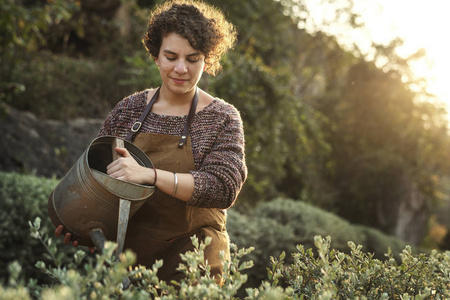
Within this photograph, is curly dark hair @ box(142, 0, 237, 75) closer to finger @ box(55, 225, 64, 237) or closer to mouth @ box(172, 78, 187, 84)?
mouth @ box(172, 78, 187, 84)

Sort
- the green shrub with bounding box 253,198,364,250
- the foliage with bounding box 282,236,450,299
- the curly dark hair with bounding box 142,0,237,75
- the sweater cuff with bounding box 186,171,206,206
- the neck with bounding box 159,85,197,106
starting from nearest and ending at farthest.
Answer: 1. the foliage with bounding box 282,236,450,299
2. the sweater cuff with bounding box 186,171,206,206
3. the curly dark hair with bounding box 142,0,237,75
4. the neck with bounding box 159,85,197,106
5. the green shrub with bounding box 253,198,364,250

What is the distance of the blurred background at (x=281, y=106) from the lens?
6723 millimetres

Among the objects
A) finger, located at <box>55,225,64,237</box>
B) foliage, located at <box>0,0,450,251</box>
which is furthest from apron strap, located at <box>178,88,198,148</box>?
foliage, located at <box>0,0,450,251</box>

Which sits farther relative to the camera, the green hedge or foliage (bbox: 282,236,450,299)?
the green hedge

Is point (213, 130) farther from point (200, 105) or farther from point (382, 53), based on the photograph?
point (382, 53)

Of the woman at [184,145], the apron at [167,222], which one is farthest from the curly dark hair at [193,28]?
the apron at [167,222]

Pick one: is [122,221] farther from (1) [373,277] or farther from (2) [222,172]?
(1) [373,277]

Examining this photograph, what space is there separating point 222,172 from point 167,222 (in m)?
0.39

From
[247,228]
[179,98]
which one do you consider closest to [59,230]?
[179,98]

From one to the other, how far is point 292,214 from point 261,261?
6.43 ft

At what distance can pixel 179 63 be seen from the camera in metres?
2.27

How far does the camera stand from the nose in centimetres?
226

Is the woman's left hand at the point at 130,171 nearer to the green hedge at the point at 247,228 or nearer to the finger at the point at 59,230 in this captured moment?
the finger at the point at 59,230

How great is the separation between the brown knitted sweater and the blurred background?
91.1 inches
